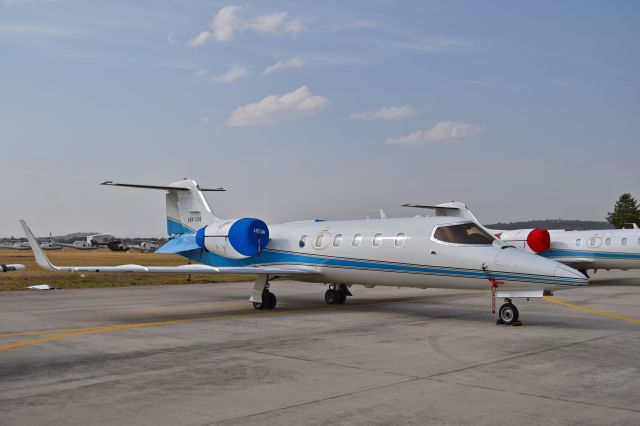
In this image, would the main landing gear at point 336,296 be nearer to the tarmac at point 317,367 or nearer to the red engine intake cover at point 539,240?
the tarmac at point 317,367

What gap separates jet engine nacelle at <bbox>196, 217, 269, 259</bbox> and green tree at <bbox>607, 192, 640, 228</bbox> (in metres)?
89.8

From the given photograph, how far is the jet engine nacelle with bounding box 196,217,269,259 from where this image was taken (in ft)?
59.6

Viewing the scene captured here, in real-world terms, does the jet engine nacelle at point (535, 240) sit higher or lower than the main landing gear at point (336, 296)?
higher

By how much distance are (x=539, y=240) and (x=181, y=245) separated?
1896 centimetres

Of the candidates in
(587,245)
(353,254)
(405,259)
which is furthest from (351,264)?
(587,245)

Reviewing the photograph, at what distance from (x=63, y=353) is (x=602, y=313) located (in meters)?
13.2

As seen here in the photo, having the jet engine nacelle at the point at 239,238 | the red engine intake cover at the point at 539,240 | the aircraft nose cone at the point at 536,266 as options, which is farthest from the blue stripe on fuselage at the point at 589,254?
the jet engine nacelle at the point at 239,238

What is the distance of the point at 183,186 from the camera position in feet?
71.4

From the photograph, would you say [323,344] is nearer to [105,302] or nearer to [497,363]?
[497,363]

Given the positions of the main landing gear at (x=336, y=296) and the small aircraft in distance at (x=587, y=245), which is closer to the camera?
the main landing gear at (x=336, y=296)

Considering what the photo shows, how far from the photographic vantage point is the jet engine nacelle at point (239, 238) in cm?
1816

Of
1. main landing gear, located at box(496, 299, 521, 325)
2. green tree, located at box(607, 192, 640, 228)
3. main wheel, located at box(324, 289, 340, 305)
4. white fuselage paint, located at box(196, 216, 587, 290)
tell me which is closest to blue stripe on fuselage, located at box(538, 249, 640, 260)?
main wheel, located at box(324, 289, 340, 305)

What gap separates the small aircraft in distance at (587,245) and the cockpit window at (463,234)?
14900 mm

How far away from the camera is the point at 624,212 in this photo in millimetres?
97625
